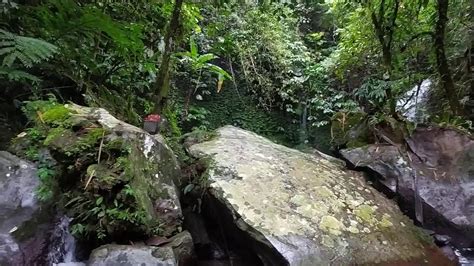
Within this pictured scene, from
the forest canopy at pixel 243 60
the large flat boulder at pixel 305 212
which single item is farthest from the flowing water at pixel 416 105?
the large flat boulder at pixel 305 212

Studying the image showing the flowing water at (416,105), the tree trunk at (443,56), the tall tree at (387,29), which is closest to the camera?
the tree trunk at (443,56)

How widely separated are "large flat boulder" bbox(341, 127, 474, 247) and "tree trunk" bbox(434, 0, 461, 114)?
2.22 ft

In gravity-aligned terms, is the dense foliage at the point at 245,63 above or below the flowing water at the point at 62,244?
above

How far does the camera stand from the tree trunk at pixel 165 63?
14.9 feet

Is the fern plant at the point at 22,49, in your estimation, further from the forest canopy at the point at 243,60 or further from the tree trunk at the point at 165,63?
the tree trunk at the point at 165,63

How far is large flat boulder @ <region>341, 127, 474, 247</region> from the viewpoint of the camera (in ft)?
13.5

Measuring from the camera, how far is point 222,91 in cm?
757

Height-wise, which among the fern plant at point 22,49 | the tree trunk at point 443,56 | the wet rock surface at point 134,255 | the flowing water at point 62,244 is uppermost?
the tree trunk at point 443,56

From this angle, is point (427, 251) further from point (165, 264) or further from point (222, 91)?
point (222, 91)

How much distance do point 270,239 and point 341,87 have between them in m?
5.30

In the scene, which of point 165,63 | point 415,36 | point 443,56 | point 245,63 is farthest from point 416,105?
point 165,63

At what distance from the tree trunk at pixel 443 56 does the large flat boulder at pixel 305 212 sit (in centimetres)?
173

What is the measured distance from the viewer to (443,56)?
198 inches

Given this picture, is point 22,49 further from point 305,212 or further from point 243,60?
point 243,60
